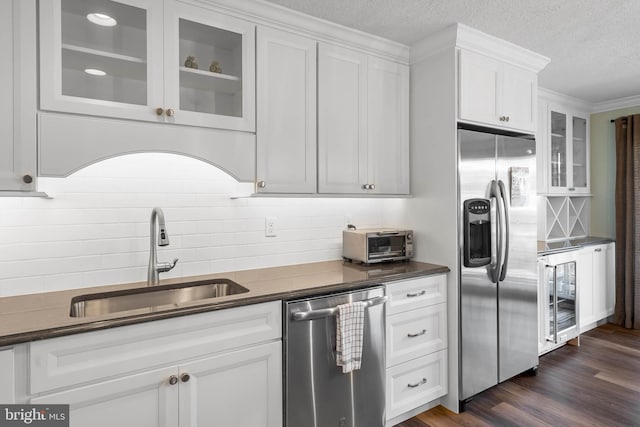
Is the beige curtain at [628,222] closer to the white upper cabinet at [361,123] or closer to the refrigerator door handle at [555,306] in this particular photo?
the refrigerator door handle at [555,306]

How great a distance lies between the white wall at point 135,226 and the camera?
5.96 feet

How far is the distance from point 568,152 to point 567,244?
3.48 feet

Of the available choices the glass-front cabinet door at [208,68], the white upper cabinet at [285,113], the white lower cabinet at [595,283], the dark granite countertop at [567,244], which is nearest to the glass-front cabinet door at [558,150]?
the dark granite countertop at [567,244]

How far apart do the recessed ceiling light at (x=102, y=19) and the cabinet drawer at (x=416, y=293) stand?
1.93 meters

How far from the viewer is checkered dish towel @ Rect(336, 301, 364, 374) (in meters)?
1.93

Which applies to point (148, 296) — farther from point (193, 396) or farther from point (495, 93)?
point (495, 93)

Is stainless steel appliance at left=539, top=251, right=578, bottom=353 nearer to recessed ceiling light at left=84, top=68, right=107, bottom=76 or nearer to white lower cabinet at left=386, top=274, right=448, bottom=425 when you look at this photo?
white lower cabinet at left=386, top=274, right=448, bottom=425

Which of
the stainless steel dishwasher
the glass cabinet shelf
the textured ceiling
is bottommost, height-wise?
the stainless steel dishwasher

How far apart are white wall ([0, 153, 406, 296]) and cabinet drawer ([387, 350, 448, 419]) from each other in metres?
0.94

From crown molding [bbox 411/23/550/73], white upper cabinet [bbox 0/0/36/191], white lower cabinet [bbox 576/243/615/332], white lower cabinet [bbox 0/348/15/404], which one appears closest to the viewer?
white lower cabinet [bbox 0/348/15/404]

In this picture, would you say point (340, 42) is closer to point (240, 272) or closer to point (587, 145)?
point (240, 272)

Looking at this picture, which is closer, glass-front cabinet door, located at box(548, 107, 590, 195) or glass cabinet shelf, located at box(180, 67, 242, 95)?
glass cabinet shelf, located at box(180, 67, 242, 95)

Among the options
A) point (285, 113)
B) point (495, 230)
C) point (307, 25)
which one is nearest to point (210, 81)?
point (285, 113)

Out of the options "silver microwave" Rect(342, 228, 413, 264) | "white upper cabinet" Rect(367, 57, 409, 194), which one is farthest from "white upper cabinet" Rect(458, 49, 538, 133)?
"silver microwave" Rect(342, 228, 413, 264)
